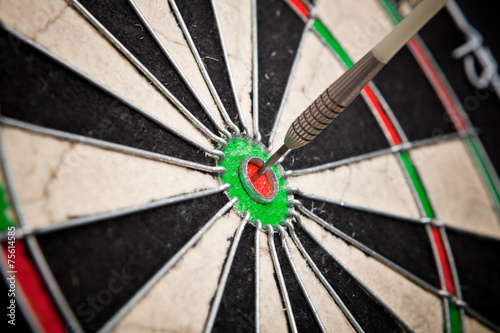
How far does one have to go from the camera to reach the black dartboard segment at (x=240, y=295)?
0.75 meters

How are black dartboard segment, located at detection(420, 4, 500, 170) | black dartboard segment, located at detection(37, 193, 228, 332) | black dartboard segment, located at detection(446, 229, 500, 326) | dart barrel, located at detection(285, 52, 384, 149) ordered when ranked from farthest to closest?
black dartboard segment, located at detection(420, 4, 500, 170), black dartboard segment, located at detection(446, 229, 500, 326), dart barrel, located at detection(285, 52, 384, 149), black dartboard segment, located at detection(37, 193, 228, 332)

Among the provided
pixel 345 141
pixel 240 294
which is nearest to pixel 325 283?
pixel 240 294

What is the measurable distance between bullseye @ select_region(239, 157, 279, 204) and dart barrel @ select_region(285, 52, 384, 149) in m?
0.17

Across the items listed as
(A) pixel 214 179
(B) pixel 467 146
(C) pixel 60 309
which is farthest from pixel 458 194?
(C) pixel 60 309

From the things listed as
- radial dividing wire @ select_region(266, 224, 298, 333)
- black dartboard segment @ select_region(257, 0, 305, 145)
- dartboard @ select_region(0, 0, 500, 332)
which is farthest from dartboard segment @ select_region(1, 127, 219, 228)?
black dartboard segment @ select_region(257, 0, 305, 145)

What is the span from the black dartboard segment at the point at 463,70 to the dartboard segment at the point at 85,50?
3.70 ft

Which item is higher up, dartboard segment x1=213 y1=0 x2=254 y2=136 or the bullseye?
dartboard segment x1=213 y1=0 x2=254 y2=136

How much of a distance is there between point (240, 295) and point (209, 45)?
24.9 inches

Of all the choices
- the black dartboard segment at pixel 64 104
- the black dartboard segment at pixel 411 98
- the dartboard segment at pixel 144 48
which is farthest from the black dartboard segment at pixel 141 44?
the black dartboard segment at pixel 411 98

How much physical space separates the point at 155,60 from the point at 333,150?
0.57m

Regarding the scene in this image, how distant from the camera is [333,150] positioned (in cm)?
111

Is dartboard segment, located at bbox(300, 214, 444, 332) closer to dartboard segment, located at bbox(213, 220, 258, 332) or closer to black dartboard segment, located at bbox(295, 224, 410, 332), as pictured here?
black dartboard segment, located at bbox(295, 224, 410, 332)

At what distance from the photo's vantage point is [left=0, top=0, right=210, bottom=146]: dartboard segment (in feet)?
2.35

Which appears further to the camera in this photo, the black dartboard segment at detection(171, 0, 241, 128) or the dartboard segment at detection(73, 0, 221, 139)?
the black dartboard segment at detection(171, 0, 241, 128)
